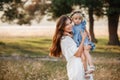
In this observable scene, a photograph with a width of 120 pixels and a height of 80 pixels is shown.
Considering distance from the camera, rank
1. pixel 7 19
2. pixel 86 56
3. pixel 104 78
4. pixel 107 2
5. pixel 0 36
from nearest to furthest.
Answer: pixel 86 56 → pixel 104 78 → pixel 107 2 → pixel 7 19 → pixel 0 36

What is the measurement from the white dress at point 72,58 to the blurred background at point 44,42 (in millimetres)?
621

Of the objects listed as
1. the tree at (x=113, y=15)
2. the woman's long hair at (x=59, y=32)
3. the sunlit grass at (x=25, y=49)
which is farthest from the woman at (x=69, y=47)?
the tree at (x=113, y=15)

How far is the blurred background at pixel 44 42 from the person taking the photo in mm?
11148

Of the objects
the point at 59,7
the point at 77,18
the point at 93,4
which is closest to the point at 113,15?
the point at 93,4

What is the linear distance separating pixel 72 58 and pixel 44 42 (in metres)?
33.1

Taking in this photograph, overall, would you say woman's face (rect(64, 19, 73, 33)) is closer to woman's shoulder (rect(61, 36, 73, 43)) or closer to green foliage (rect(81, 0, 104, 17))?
woman's shoulder (rect(61, 36, 73, 43))

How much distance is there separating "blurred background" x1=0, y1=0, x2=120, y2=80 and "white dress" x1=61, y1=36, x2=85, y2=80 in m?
0.62

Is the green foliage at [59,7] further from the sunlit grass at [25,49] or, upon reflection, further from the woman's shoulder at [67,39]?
the woman's shoulder at [67,39]

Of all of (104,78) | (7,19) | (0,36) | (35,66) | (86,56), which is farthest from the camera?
(0,36)

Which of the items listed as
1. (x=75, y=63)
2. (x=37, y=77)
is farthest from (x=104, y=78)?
(x=75, y=63)

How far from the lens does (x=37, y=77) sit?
36.1 feet

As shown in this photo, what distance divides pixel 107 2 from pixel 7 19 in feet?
29.4

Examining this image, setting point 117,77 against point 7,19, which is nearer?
point 117,77

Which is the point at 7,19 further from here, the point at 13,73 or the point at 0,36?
the point at 13,73
